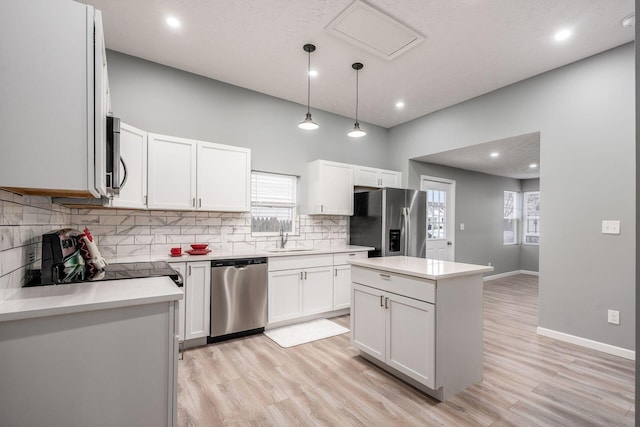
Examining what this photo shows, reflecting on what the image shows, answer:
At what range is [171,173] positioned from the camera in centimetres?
317

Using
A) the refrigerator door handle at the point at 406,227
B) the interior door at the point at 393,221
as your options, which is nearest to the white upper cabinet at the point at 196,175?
the interior door at the point at 393,221

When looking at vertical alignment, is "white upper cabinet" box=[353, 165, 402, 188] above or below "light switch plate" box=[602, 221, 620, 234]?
above

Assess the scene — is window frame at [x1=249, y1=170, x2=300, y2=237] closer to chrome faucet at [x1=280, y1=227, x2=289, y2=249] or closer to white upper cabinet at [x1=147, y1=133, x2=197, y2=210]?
chrome faucet at [x1=280, y1=227, x2=289, y2=249]

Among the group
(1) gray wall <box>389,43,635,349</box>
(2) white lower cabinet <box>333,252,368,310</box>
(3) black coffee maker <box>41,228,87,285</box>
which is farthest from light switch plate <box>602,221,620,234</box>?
(3) black coffee maker <box>41,228,87,285</box>

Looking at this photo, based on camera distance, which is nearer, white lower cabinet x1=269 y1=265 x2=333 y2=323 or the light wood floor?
the light wood floor

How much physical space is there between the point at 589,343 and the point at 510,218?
4.99 m

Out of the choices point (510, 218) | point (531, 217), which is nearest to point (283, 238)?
point (510, 218)

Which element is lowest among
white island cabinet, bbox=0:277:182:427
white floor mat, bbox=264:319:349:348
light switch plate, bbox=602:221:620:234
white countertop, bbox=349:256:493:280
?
white floor mat, bbox=264:319:349:348

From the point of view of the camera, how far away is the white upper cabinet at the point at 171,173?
3.06 m

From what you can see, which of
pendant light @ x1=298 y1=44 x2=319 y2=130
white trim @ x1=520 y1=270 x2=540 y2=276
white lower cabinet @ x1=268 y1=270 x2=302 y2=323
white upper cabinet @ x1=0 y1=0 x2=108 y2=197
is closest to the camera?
white upper cabinet @ x1=0 y1=0 x2=108 y2=197

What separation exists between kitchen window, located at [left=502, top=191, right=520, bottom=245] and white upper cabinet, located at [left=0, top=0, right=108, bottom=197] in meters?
8.09

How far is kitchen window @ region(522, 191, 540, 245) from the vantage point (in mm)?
7508

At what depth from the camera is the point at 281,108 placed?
432 centimetres

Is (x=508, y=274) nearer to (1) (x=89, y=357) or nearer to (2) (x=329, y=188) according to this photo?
(2) (x=329, y=188)
